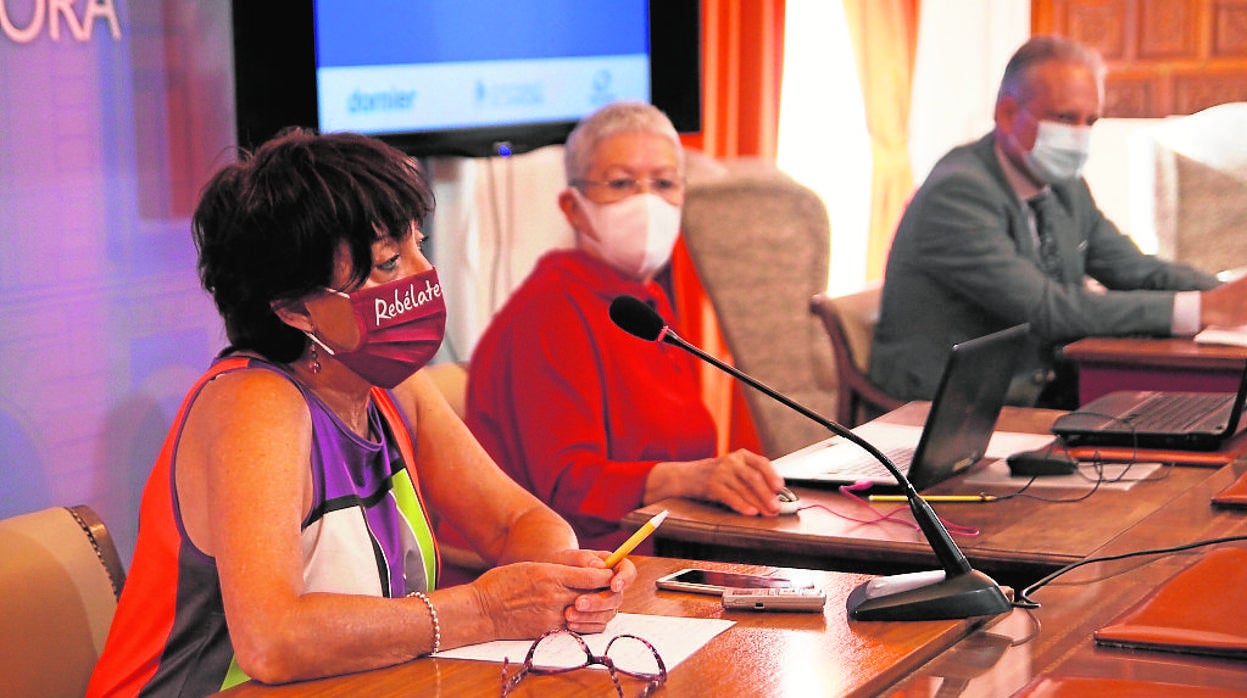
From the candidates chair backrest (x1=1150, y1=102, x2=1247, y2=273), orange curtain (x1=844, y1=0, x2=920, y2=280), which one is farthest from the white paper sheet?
chair backrest (x1=1150, y1=102, x2=1247, y2=273)

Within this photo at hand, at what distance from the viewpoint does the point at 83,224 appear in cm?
283

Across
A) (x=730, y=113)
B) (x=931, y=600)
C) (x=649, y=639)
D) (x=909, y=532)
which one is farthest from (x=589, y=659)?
(x=730, y=113)

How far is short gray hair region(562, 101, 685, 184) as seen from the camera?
2.87 meters

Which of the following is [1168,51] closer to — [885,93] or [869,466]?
[885,93]

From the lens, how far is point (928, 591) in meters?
1.67

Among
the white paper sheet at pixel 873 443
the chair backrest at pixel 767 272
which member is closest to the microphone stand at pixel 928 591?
the white paper sheet at pixel 873 443

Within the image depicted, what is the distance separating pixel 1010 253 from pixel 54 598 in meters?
2.60

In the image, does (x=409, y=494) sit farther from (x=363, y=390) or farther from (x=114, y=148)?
(x=114, y=148)

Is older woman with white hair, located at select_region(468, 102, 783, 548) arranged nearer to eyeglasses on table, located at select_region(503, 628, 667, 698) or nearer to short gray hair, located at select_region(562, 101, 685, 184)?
short gray hair, located at select_region(562, 101, 685, 184)

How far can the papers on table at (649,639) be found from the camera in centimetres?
158

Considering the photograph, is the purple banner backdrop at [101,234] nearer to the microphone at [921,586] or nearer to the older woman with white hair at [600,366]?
the older woman with white hair at [600,366]

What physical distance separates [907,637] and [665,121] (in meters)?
1.50

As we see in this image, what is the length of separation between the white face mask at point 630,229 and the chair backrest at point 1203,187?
12.4 feet

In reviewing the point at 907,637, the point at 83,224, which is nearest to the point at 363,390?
the point at 907,637
